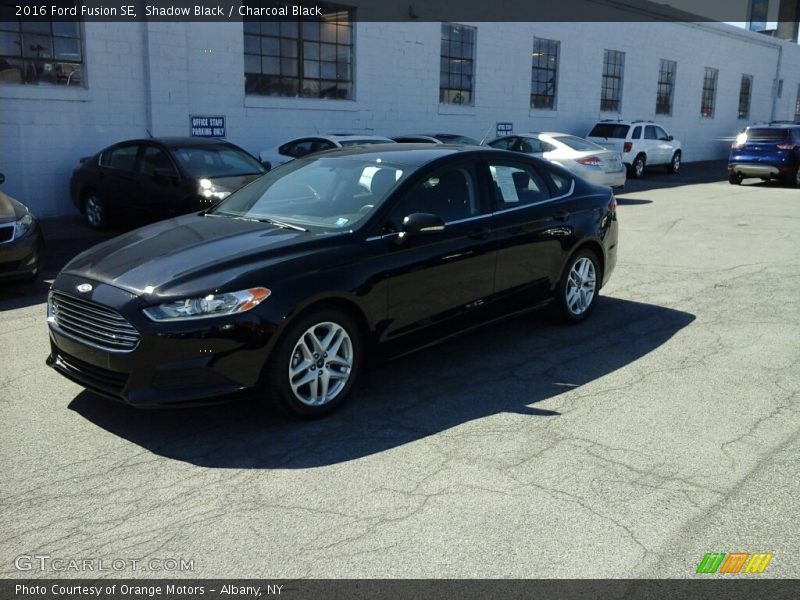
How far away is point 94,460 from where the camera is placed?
4.04 meters

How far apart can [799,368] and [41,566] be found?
5124 millimetres

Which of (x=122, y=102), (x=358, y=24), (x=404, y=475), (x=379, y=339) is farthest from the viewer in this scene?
(x=358, y=24)

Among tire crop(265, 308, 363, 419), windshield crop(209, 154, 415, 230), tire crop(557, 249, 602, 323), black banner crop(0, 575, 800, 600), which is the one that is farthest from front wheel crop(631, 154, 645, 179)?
black banner crop(0, 575, 800, 600)

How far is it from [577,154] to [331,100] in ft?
19.5

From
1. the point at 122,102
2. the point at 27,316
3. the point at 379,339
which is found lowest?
the point at 27,316

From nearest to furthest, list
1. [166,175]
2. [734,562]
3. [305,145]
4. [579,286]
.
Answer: [734,562]
[579,286]
[166,175]
[305,145]

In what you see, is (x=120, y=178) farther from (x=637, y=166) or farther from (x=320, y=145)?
(x=637, y=166)

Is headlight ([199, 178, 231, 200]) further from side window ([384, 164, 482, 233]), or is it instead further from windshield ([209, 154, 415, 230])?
side window ([384, 164, 482, 233])

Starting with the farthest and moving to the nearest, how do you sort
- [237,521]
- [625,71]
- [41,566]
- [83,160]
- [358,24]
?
[625,71] < [358,24] < [83,160] < [237,521] < [41,566]

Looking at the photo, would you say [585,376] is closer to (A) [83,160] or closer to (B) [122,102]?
(A) [83,160]

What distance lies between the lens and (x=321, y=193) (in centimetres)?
539

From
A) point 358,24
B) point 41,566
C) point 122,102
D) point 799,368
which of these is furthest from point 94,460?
point 358,24

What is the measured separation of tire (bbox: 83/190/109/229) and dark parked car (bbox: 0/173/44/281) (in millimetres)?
4282

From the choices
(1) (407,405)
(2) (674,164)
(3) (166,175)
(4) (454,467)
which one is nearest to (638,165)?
(2) (674,164)
